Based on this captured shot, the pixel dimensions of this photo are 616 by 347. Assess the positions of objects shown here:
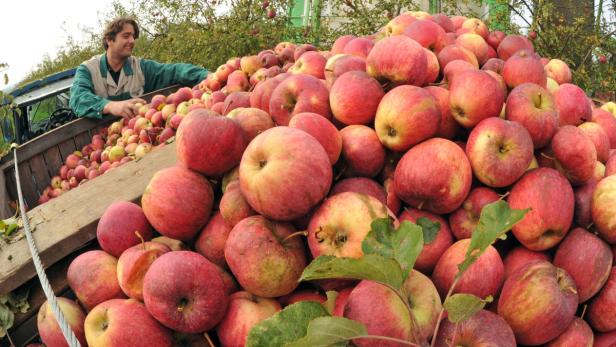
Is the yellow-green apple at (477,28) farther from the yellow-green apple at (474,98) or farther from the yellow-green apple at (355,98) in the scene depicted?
the yellow-green apple at (355,98)

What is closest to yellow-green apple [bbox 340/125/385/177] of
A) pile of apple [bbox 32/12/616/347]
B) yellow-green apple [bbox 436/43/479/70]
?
pile of apple [bbox 32/12/616/347]

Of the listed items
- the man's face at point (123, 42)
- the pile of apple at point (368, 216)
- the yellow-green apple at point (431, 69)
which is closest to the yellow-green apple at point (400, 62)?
the pile of apple at point (368, 216)

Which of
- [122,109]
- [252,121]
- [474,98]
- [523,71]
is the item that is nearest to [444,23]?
[523,71]

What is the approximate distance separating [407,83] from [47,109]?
6998 mm

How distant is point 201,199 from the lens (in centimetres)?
158

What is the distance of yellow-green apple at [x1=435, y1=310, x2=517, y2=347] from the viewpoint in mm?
1146

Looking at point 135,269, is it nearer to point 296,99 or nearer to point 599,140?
point 296,99

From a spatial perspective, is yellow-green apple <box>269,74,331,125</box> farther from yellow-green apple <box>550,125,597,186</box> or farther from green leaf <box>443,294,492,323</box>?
green leaf <box>443,294,492,323</box>

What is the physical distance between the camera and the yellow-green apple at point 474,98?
5.26ft

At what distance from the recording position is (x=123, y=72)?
6.33 m

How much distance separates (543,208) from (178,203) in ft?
3.84

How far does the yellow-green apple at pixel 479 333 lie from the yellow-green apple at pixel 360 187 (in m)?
0.48

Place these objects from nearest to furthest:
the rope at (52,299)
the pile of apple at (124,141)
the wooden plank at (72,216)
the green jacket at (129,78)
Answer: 1. the rope at (52,299)
2. the wooden plank at (72,216)
3. the pile of apple at (124,141)
4. the green jacket at (129,78)

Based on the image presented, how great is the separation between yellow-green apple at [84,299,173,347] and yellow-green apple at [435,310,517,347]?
811 mm
